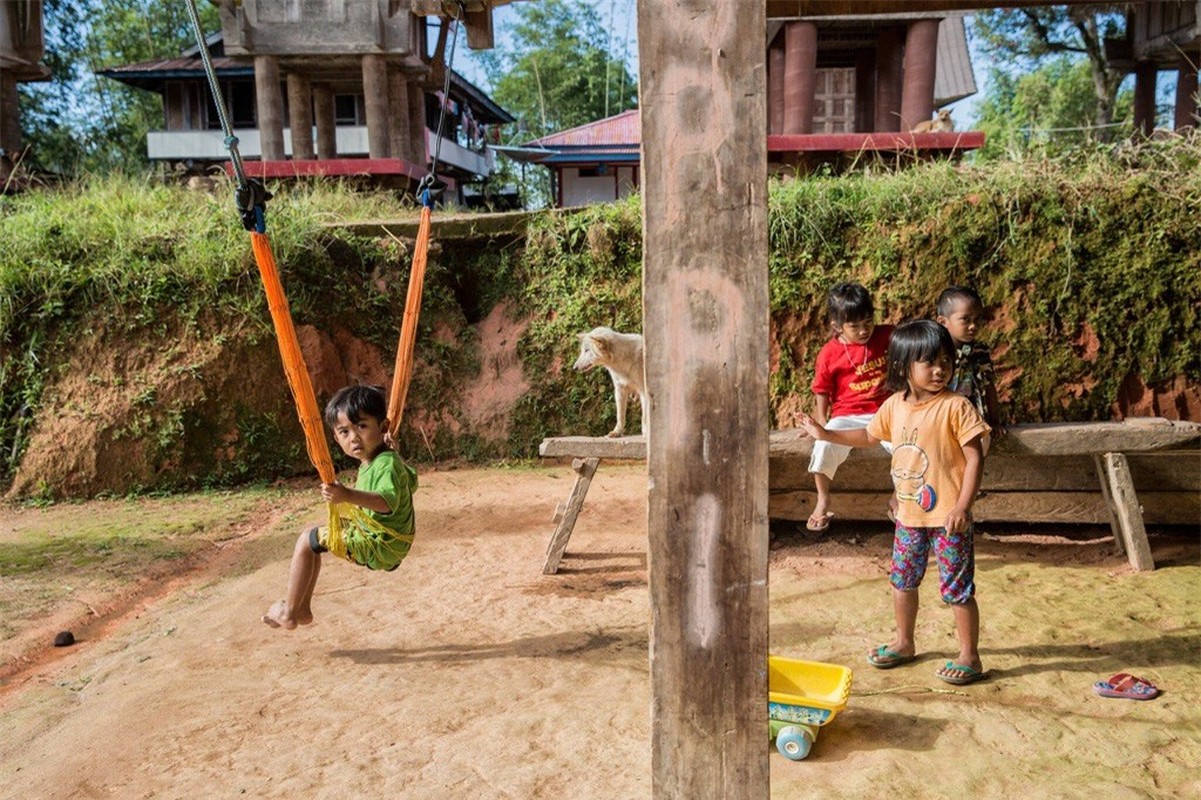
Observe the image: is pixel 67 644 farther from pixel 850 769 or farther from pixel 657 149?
pixel 657 149

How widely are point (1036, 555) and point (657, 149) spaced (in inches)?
160

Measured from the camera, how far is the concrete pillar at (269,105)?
1154 centimetres

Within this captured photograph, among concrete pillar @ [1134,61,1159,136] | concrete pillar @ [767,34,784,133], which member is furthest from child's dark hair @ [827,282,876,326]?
concrete pillar @ [1134,61,1159,136]

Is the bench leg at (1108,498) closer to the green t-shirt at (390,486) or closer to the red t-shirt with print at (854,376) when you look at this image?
the red t-shirt with print at (854,376)

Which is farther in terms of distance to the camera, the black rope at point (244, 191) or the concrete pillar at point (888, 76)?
the concrete pillar at point (888, 76)

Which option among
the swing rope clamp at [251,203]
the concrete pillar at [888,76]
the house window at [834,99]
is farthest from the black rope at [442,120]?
the house window at [834,99]

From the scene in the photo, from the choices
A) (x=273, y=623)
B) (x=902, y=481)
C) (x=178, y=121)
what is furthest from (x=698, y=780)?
(x=178, y=121)

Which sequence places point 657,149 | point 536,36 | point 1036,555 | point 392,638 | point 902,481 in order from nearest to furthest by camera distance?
point 657,149, point 902,481, point 392,638, point 1036,555, point 536,36

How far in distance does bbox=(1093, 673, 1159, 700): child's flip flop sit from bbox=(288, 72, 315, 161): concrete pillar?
1220 cm

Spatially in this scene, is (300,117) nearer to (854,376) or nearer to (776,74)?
(776,74)

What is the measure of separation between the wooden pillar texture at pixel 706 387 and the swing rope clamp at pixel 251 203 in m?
1.69

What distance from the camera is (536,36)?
34438mm

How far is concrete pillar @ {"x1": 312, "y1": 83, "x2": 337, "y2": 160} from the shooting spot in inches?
562

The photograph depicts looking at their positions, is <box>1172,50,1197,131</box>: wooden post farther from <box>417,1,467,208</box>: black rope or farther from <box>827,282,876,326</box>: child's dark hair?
<box>417,1,467,208</box>: black rope
